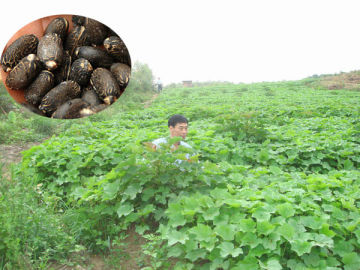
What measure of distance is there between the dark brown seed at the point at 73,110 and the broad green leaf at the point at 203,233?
1473 mm

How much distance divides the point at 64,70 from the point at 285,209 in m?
2.48

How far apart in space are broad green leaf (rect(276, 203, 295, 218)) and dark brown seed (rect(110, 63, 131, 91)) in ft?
6.18

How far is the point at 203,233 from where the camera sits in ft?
9.20

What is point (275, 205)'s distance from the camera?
3.16 metres

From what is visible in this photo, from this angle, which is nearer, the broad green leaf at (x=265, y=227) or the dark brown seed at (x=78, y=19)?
the broad green leaf at (x=265, y=227)

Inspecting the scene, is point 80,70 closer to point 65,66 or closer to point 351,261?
point 65,66

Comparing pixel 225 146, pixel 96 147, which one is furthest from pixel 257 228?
pixel 96 147

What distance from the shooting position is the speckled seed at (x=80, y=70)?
10.8 ft

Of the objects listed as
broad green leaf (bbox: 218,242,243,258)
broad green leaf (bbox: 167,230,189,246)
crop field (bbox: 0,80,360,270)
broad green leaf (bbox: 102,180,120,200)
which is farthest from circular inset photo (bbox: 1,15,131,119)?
broad green leaf (bbox: 218,242,243,258)

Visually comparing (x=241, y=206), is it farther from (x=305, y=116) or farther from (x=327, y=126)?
(x=305, y=116)

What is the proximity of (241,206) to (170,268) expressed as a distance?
2.77 ft

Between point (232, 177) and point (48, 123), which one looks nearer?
point (232, 177)

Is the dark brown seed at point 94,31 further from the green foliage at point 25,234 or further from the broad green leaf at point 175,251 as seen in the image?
the broad green leaf at point 175,251

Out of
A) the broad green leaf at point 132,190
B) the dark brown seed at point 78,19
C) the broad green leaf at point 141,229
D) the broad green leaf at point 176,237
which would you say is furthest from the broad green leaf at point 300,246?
the dark brown seed at point 78,19
